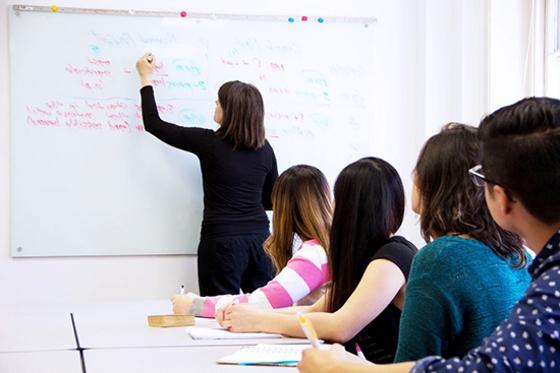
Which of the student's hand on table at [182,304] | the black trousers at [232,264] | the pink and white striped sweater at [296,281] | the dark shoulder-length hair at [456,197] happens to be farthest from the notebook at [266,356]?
the black trousers at [232,264]

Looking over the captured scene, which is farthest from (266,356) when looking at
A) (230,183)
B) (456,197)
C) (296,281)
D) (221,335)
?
(230,183)

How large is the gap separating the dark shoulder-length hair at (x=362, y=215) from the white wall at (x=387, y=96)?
6.29 ft

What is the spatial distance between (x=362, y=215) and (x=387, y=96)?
92.1 inches

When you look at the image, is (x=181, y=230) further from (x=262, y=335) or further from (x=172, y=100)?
(x=262, y=335)

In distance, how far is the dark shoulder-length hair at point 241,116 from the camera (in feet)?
11.9

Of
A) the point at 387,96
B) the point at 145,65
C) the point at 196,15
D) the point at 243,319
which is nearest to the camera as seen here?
the point at 243,319

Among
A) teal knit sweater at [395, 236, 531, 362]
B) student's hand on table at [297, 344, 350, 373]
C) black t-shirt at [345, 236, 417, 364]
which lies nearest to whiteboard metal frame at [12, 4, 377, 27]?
black t-shirt at [345, 236, 417, 364]

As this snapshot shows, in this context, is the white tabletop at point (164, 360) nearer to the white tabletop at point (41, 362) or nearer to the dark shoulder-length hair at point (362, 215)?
the white tabletop at point (41, 362)

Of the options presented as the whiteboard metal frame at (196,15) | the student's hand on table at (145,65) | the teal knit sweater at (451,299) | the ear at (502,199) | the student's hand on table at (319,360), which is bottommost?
the student's hand on table at (319,360)

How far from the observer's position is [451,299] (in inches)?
54.9

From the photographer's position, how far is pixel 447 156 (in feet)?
5.11

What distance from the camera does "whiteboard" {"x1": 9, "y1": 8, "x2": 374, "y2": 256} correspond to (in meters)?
3.80

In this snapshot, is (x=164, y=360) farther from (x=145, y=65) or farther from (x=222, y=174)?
(x=145, y=65)

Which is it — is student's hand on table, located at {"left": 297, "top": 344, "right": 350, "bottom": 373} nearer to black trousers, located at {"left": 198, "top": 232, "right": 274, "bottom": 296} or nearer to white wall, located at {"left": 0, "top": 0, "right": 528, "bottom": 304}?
black trousers, located at {"left": 198, "top": 232, "right": 274, "bottom": 296}
